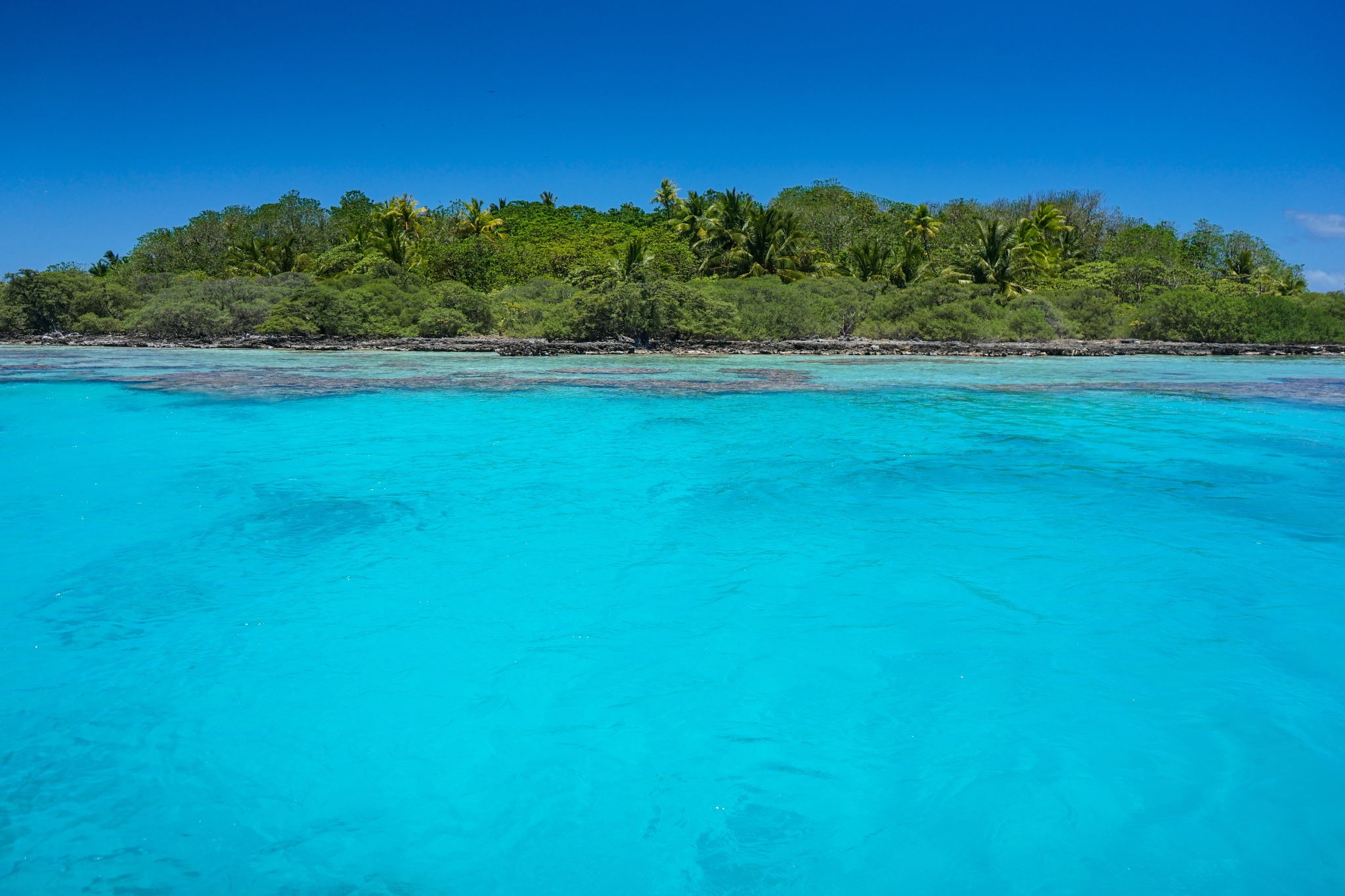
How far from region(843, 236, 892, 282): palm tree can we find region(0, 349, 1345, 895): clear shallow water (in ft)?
105

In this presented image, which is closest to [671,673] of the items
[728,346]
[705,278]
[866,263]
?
[728,346]

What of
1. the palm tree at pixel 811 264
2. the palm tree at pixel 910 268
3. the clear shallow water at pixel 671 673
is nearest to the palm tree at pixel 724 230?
the palm tree at pixel 811 264

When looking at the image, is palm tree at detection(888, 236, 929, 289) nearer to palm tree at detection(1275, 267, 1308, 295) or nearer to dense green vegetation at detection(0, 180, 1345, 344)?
dense green vegetation at detection(0, 180, 1345, 344)

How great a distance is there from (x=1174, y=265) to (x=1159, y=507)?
41501 millimetres

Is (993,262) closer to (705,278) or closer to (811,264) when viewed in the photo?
(811,264)

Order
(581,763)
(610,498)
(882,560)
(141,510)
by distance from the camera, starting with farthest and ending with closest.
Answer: (610,498) → (141,510) → (882,560) → (581,763)

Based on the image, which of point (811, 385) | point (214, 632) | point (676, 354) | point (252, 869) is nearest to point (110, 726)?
point (214, 632)

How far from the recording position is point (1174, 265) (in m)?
41.8

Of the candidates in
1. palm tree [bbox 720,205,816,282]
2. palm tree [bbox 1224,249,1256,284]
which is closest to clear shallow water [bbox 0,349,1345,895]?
palm tree [bbox 720,205,816,282]

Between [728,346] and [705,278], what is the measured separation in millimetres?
8793

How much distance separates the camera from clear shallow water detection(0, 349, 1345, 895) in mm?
2916

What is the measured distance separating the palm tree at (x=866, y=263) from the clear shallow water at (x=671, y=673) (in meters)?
32.0

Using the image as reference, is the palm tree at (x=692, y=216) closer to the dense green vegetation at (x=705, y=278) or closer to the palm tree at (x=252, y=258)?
the dense green vegetation at (x=705, y=278)

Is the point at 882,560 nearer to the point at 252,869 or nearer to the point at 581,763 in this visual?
the point at 581,763
